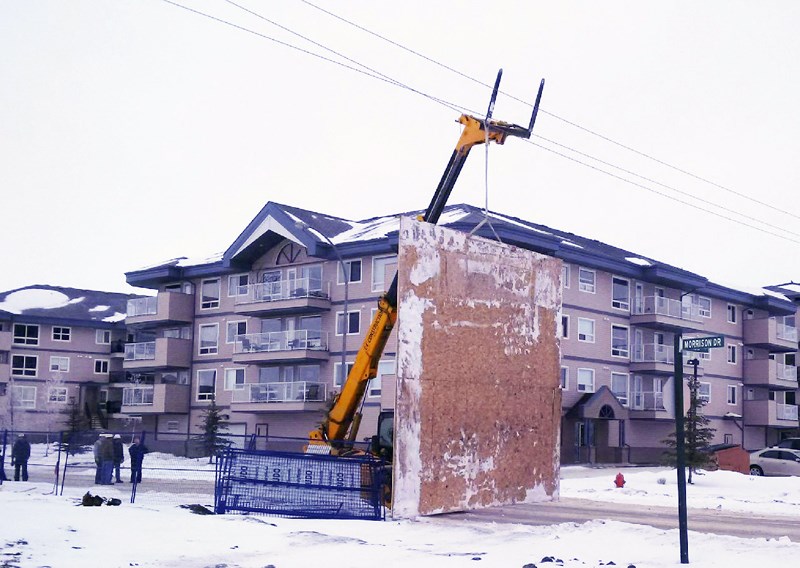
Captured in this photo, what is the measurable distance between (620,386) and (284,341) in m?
19.0

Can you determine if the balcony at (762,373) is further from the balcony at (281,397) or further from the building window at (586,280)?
the balcony at (281,397)

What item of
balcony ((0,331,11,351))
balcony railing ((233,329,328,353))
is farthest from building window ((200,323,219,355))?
balcony ((0,331,11,351))

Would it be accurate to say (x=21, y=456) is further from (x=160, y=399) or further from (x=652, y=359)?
(x=652, y=359)

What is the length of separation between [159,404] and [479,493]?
44.6m

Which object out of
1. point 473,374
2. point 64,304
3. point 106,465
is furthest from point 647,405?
point 64,304

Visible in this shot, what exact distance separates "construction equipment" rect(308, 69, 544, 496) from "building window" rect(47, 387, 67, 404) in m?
52.9

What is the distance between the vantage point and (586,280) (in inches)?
2058

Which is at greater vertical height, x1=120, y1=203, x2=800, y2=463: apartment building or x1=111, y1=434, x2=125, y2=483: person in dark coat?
x1=120, y1=203, x2=800, y2=463: apartment building

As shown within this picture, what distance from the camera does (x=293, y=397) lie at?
165 ft

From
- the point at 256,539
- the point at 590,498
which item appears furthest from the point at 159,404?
the point at 256,539

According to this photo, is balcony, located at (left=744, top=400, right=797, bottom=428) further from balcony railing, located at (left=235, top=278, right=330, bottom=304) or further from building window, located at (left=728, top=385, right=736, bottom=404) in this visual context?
balcony railing, located at (left=235, top=278, right=330, bottom=304)

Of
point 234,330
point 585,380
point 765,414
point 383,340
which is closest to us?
point 383,340

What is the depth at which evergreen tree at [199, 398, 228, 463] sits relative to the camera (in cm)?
4872

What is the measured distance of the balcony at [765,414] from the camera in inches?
2496
